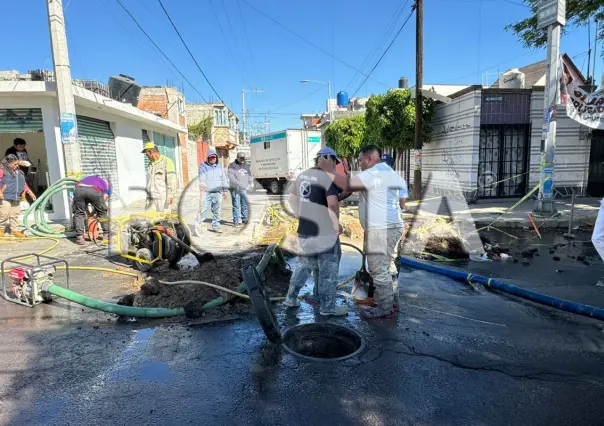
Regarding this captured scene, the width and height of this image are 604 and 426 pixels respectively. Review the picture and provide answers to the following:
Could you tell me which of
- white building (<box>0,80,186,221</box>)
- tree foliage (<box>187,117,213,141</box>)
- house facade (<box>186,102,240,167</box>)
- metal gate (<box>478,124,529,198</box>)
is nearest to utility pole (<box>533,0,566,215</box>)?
metal gate (<box>478,124,529,198</box>)

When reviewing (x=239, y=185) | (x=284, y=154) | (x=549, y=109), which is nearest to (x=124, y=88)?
(x=284, y=154)

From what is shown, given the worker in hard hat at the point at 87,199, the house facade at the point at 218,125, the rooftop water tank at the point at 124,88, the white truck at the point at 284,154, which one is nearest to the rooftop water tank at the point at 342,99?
the house facade at the point at 218,125

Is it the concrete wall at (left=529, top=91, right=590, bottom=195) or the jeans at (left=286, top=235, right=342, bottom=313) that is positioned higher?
the concrete wall at (left=529, top=91, right=590, bottom=195)

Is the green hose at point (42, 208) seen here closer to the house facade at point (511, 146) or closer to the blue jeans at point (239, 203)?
the blue jeans at point (239, 203)

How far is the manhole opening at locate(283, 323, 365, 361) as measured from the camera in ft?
12.5

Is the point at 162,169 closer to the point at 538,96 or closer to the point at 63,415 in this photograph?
the point at 63,415

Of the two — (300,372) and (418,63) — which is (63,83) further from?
(418,63)

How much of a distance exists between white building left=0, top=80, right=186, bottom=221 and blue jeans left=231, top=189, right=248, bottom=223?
2.22 m

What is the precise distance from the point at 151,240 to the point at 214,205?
A: 3284 millimetres

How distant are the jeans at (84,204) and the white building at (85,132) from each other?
1.69 metres

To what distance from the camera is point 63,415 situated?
103 inches

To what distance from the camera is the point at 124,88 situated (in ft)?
49.1

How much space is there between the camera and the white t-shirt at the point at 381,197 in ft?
13.5

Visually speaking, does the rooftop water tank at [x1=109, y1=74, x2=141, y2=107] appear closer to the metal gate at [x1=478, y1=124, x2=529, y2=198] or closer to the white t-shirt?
the metal gate at [x1=478, y1=124, x2=529, y2=198]
